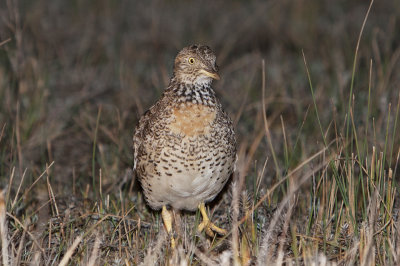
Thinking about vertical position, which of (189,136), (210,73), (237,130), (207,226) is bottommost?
(207,226)

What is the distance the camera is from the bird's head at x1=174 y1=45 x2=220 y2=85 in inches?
200

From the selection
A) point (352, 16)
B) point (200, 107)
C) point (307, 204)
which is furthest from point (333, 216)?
point (352, 16)

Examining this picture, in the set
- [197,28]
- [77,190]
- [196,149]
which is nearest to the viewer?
[196,149]

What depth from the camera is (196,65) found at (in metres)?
5.09

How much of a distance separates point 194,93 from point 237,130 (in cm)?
256

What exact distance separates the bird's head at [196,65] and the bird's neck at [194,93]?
31 millimetres

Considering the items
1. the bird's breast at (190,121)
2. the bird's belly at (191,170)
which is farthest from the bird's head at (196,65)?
the bird's belly at (191,170)

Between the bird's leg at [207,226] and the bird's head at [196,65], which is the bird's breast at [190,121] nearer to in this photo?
the bird's head at [196,65]

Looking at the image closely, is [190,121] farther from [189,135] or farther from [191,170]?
[191,170]

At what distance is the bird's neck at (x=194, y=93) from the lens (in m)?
5.05

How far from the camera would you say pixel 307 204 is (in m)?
5.95

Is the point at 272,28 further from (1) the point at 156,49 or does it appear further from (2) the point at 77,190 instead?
(2) the point at 77,190

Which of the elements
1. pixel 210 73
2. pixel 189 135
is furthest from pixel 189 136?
pixel 210 73

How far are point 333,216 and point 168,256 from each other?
128 cm
